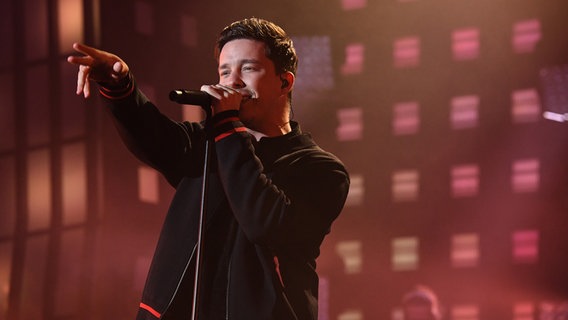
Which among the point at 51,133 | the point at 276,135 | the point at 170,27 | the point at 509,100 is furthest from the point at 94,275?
the point at 276,135

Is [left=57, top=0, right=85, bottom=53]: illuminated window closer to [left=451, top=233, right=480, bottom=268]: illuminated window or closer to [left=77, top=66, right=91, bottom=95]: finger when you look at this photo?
[left=451, top=233, right=480, bottom=268]: illuminated window

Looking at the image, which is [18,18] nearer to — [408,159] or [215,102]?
[408,159]

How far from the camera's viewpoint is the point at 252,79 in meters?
1.70

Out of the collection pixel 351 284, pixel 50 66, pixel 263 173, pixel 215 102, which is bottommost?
pixel 351 284

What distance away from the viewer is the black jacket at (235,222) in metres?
1.51

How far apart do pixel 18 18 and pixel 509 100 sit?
11.4ft

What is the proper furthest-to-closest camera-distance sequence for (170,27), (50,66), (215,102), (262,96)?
(50,66), (170,27), (262,96), (215,102)

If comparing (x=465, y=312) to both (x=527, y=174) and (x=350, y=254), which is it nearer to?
(x=350, y=254)

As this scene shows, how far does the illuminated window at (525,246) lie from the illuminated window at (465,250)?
27 centimetres

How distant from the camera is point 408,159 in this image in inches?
230

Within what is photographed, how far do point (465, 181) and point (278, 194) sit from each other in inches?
163

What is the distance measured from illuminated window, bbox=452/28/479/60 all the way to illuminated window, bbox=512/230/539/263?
1.22 meters

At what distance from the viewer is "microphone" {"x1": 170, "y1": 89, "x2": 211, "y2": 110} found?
146cm

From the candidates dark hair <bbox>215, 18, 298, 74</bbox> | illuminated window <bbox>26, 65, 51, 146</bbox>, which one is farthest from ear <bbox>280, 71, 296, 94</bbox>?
illuminated window <bbox>26, 65, 51, 146</bbox>
